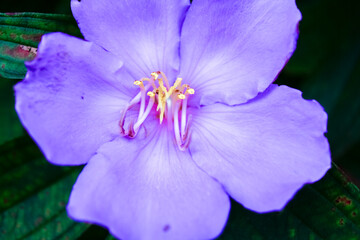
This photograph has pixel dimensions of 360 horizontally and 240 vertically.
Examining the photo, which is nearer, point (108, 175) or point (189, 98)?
point (108, 175)

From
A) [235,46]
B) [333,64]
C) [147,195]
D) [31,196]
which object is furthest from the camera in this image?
[333,64]

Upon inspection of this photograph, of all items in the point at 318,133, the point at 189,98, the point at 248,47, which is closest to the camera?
the point at 318,133

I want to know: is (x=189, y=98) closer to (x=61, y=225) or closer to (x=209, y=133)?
(x=209, y=133)

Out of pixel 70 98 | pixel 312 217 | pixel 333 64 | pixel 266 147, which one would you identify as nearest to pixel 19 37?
pixel 70 98

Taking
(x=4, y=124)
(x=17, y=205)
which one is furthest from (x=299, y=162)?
(x=4, y=124)

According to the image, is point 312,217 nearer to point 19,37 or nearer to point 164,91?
point 164,91

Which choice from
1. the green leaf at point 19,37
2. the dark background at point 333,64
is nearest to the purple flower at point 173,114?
the green leaf at point 19,37

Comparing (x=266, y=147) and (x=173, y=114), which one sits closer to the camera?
(x=266, y=147)

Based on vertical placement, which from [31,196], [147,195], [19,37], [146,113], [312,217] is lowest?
[31,196]
